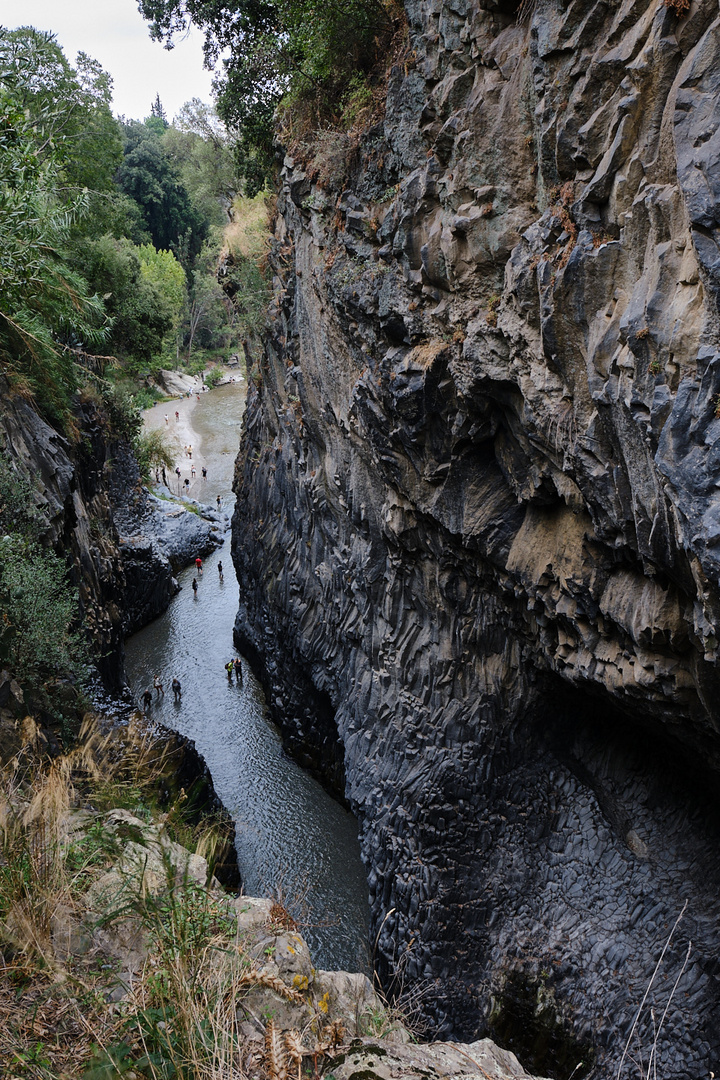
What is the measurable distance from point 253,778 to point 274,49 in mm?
18131

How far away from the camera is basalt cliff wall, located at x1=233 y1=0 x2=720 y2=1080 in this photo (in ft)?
19.7

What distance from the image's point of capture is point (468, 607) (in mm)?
11688

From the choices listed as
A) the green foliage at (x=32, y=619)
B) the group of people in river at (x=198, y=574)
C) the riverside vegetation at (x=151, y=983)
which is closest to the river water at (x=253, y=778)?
the group of people in river at (x=198, y=574)

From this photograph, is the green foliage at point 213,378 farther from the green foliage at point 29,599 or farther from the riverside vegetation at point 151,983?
the riverside vegetation at point 151,983

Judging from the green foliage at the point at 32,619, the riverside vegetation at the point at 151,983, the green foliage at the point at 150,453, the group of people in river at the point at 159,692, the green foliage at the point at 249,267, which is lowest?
the group of people in river at the point at 159,692

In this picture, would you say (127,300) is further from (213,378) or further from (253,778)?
(213,378)

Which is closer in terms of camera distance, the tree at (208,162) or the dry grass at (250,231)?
the dry grass at (250,231)

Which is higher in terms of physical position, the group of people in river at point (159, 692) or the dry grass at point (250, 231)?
the dry grass at point (250, 231)

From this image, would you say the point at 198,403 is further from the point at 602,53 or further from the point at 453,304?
the point at 602,53

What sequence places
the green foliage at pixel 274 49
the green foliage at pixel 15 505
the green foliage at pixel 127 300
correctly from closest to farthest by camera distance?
1. the green foliage at pixel 274 49
2. the green foliage at pixel 15 505
3. the green foliage at pixel 127 300

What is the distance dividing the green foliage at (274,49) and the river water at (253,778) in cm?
1395

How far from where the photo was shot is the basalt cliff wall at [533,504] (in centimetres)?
602

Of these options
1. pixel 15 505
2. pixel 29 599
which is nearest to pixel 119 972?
pixel 29 599

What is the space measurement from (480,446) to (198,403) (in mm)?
41700
